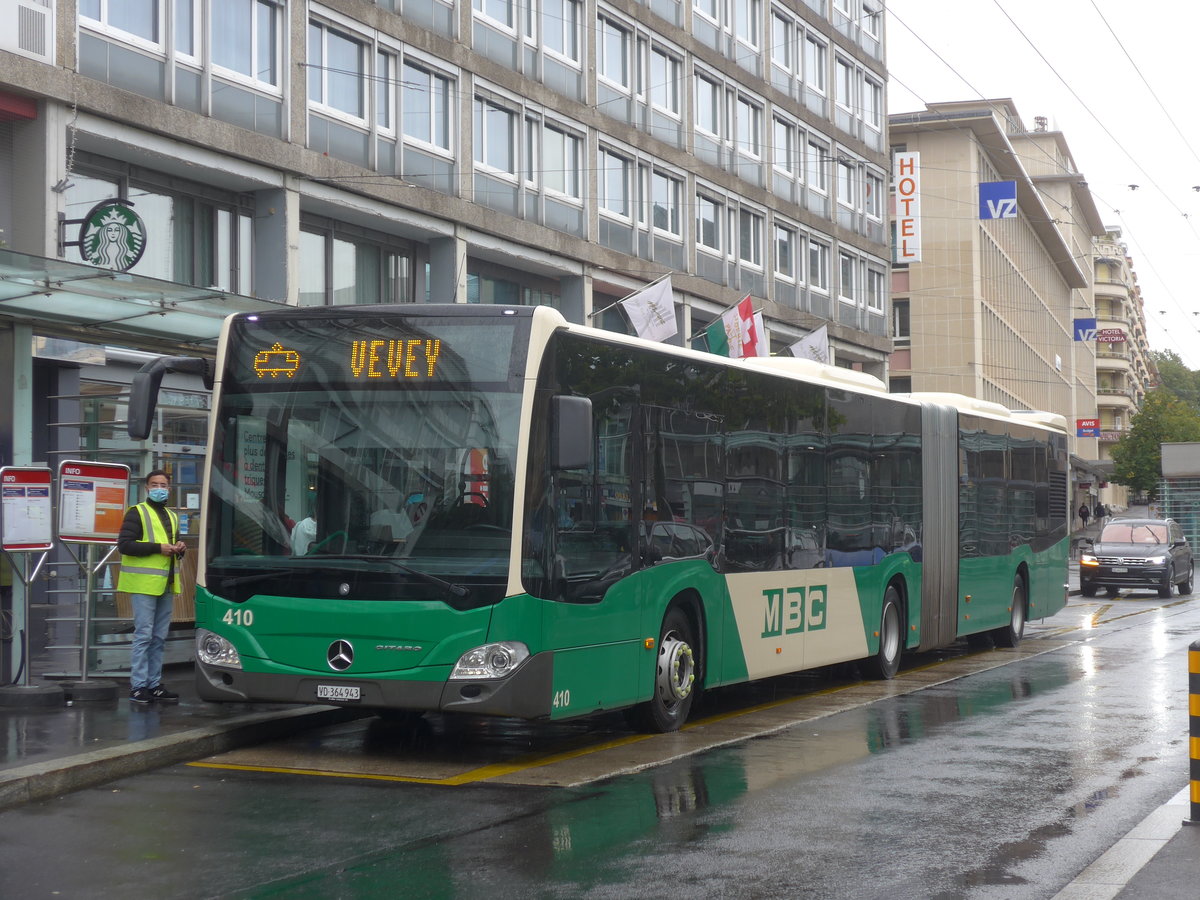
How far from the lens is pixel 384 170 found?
25969 mm

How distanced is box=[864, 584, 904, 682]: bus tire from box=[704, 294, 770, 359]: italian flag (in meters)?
12.5

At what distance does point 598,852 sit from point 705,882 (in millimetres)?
777

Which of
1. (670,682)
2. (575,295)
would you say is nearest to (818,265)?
(575,295)

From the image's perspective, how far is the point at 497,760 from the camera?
1066 cm

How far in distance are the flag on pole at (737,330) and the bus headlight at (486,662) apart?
2016 centimetres

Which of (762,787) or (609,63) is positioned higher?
(609,63)

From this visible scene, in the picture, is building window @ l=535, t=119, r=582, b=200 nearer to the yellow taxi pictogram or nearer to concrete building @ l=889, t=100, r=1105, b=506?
the yellow taxi pictogram

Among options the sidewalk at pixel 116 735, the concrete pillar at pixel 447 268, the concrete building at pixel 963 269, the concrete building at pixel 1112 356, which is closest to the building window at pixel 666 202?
the concrete pillar at pixel 447 268

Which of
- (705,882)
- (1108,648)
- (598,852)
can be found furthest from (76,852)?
(1108,648)

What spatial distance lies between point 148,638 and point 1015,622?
1300 centimetres

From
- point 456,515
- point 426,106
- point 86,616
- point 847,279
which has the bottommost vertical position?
point 86,616

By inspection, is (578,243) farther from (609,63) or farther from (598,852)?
(598,852)

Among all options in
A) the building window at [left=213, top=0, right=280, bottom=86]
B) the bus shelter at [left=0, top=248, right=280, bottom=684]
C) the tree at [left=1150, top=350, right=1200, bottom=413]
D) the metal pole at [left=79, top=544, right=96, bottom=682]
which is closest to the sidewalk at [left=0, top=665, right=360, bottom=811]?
the metal pole at [left=79, top=544, right=96, bottom=682]

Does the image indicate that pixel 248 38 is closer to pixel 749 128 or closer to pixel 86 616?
pixel 86 616
